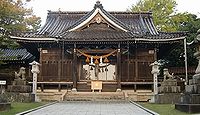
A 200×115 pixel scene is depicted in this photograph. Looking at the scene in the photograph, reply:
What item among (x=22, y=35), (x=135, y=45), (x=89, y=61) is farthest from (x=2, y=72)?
(x=135, y=45)

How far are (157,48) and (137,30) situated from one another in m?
4.52

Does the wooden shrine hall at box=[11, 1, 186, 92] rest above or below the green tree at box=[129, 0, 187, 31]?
below

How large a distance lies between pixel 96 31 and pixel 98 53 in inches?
94.9

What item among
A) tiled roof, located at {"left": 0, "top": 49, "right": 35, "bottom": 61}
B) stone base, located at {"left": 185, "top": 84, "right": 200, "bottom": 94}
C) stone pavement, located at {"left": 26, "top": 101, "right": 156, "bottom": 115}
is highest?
tiled roof, located at {"left": 0, "top": 49, "right": 35, "bottom": 61}

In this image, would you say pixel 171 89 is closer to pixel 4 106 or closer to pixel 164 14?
pixel 4 106

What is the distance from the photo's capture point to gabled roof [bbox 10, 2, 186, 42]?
2753 cm

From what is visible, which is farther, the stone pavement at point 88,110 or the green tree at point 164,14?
the green tree at point 164,14

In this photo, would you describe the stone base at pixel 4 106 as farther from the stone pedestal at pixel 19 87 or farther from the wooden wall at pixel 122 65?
the wooden wall at pixel 122 65

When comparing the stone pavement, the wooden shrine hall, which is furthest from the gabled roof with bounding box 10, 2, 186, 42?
the stone pavement

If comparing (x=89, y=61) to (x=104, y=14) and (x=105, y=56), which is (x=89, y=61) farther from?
(x=104, y=14)

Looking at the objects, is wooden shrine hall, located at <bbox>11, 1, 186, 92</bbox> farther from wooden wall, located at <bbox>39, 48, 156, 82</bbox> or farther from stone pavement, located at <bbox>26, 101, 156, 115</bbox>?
stone pavement, located at <bbox>26, 101, 156, 115</bbox>

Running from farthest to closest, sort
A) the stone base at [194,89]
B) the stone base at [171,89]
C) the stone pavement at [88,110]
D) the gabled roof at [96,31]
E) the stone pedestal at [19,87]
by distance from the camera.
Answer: the gabled roof at [96,31], the stone pedestal at [19,87], the stone base at [171,89], the stone pavement at [88,110], the stone base at [194,89]

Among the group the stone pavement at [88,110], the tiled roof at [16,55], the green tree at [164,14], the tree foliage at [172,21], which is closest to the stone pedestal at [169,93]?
the stone pavement at [88,110]

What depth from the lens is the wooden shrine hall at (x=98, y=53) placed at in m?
27.6
